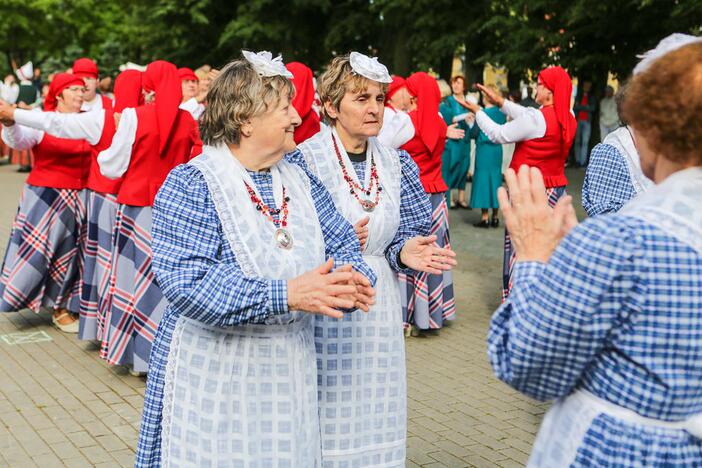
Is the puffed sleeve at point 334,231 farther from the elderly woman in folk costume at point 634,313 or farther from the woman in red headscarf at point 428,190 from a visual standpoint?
the woman in red headscarf at point 428,190

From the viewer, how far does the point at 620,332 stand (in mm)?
2043

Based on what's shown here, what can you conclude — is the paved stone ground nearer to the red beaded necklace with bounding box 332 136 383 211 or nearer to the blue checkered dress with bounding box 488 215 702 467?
the red beaded necklace with bounding box 332 136 383 211

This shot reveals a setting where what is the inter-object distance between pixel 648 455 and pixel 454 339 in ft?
18.3

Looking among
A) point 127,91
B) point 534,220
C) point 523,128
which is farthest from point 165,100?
point 534,220

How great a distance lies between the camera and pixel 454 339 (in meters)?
7.65

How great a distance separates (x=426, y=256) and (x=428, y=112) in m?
4.02

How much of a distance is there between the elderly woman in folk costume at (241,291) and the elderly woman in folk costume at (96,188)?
11.1 ft

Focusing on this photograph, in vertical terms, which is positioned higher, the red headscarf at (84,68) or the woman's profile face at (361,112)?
the woman's profile face at (361,112)

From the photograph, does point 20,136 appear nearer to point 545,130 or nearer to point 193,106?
point 193,106

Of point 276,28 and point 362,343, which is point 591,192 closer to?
point 362,343

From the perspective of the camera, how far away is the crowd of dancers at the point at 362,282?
203 centimetres

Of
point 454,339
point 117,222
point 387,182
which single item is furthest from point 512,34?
point 387,182

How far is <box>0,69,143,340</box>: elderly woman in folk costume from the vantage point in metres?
6.28

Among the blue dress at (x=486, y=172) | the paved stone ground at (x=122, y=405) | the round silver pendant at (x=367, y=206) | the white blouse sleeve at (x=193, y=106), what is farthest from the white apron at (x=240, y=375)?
the blue dress at (x=486, y=172)
